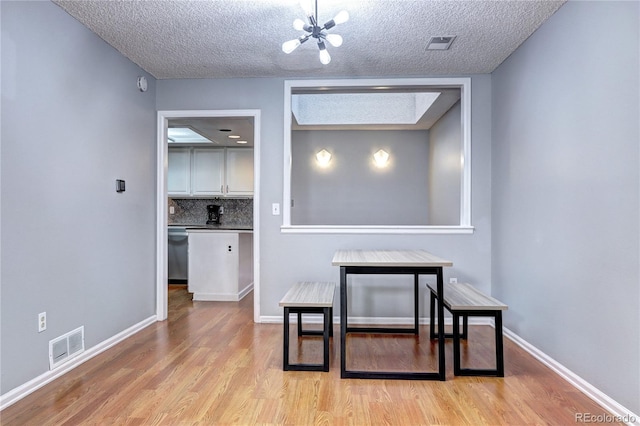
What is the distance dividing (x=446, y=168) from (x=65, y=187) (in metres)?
4.15

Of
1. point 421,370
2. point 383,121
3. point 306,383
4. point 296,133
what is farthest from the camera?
point 296,133

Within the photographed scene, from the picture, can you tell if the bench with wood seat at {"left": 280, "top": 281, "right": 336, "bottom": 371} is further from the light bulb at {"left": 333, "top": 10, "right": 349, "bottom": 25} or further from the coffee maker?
the coffee maker

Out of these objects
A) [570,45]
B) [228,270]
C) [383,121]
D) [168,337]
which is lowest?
[168,337]

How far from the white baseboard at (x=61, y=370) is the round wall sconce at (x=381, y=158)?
4.16 metres

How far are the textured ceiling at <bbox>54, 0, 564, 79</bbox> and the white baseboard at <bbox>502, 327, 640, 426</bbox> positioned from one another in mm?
2317

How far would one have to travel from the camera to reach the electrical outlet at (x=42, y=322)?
212 cm

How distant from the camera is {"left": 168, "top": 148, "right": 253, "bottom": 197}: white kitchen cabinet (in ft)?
18.5

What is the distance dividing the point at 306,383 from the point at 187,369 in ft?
2.74

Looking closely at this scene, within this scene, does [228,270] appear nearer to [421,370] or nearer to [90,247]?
[90,247]

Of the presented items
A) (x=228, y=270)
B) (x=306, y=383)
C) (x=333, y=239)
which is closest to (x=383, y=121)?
(x=333, y=239)

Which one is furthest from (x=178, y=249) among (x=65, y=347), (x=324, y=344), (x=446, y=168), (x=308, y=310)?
(x=446, y=168)

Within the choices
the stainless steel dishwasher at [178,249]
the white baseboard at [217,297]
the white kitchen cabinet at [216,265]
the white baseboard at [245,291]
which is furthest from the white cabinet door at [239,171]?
the white baseboard at [217,297]

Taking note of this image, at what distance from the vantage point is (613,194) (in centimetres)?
182

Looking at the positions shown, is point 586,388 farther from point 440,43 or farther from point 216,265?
point 216,265
